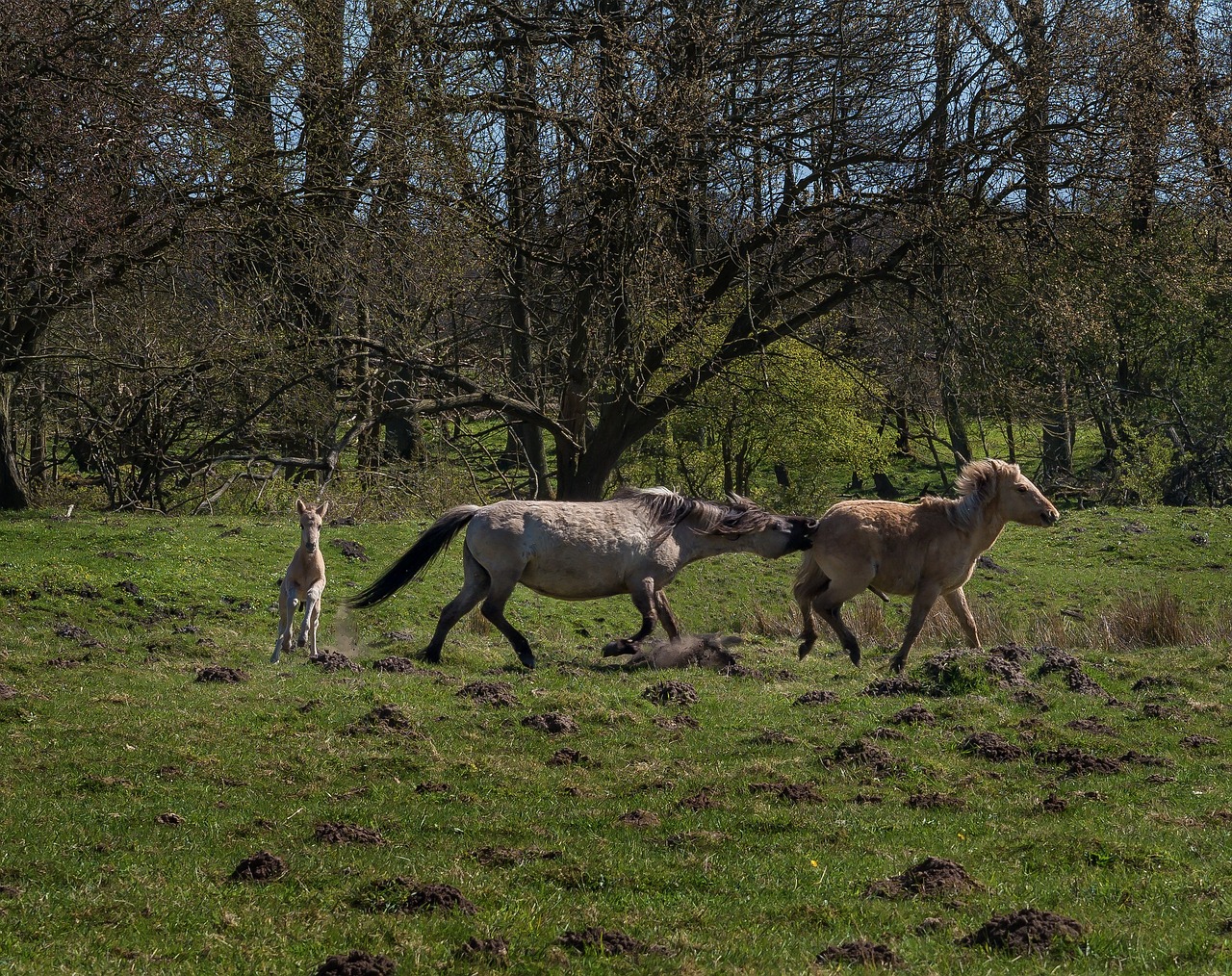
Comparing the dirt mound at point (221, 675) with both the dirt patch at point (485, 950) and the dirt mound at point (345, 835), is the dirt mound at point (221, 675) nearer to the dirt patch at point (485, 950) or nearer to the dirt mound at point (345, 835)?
the dirt mound at point (345, 835)

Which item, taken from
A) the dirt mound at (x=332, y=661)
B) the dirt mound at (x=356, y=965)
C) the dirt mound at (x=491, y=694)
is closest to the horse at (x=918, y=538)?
the dirt mound at (x=491, y=694)

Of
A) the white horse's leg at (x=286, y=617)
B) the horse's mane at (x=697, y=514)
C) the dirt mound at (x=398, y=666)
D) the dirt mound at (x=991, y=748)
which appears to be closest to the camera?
the dirt mound at (x=991, y=748)

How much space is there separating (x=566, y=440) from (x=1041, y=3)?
10310 mm

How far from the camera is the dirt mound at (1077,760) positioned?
372 inches

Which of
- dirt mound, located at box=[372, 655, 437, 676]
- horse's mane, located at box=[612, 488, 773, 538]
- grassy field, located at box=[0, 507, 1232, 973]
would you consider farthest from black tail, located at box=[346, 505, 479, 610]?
horse's mane, located at box=[612, 488, 773, 538]

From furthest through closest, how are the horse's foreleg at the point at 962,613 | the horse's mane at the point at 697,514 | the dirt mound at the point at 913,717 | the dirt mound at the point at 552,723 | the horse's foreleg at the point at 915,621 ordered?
Result: the horse's mane at the point at 697,514
the horse's foreleg at the point at 962,613
the horse's foreleg at the point at 915,621
the dirt mound at the point at 913,717
the dirt mound at the point at 552,723

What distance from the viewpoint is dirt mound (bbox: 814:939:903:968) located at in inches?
225

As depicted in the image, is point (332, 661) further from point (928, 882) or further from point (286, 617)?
point (928, 882)

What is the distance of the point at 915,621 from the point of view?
14.1 metres

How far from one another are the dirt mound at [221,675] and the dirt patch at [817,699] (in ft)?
16.8

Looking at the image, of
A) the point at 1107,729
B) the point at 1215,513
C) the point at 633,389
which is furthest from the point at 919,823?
the point at 1215,513

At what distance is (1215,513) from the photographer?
27.4 meters

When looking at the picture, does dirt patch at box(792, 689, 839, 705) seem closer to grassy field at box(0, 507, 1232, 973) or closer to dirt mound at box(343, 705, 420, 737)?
grassy field at box(0, 507, 1232, 973)

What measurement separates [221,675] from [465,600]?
10.4 ft
